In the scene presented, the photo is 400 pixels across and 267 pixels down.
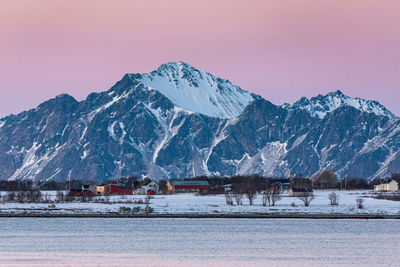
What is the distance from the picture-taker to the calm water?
57125 millimetres

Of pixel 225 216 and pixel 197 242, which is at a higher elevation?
pixel 225 216

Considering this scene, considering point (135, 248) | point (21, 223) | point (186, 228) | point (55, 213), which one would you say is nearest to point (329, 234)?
point (186, 228)

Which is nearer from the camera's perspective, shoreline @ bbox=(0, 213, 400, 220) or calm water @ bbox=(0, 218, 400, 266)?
calm water @ bbox=(0, 218, 400, 266)

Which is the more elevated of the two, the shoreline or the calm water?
the shoreline

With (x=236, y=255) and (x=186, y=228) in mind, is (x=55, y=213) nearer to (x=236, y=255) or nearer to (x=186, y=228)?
(x=186, y=228)

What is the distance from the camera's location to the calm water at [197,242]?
187 feet

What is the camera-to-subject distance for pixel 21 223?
9381cm

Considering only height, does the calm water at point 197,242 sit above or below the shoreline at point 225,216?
below

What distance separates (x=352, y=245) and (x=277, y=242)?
6731mm

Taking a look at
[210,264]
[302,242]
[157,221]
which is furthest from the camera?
[157,221]

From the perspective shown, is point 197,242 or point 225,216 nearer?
point 197,242

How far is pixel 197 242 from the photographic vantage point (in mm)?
70875

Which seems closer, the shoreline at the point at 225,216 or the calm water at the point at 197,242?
the calm water at the point at 197,242

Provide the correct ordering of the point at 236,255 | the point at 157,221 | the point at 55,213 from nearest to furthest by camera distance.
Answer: the point at 236,255
the point at 157,221
the point at 55,213
